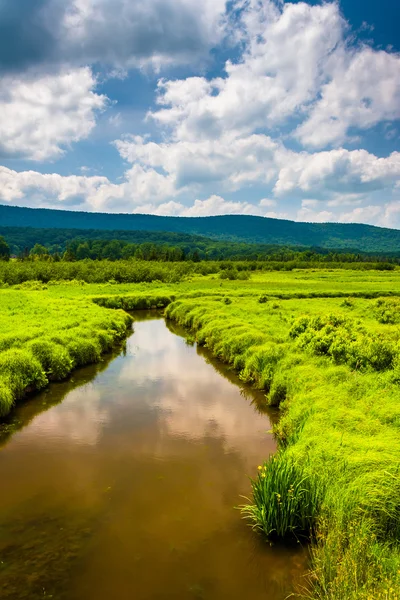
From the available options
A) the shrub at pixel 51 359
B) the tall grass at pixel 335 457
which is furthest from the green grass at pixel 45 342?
the tall grass at pixel 335 457

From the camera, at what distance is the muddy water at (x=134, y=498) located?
9461mm

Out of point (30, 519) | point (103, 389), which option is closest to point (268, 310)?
point (103, 389)

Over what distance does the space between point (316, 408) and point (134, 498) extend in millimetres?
7807

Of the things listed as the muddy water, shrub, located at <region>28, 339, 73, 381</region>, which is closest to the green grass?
shrub, located at <region>28, 339, 73, 381</region>

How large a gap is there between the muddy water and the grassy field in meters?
1.14

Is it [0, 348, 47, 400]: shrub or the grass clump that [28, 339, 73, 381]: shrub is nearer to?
[0, 348, 47, 400]: shrub

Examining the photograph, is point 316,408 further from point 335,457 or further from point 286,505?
point 286,505

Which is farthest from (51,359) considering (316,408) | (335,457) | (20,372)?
(335,457)

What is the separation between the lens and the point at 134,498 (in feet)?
41.5

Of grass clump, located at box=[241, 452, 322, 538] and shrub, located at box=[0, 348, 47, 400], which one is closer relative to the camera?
grass clump, located at box=[241, 452, 322, 538]

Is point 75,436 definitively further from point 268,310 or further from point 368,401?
point 268,310

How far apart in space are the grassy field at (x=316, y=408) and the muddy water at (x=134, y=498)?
1142mm

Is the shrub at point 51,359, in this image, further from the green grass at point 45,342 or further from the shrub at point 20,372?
the shrub at point 20,372

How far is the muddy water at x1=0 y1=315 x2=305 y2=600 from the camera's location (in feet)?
31.0
